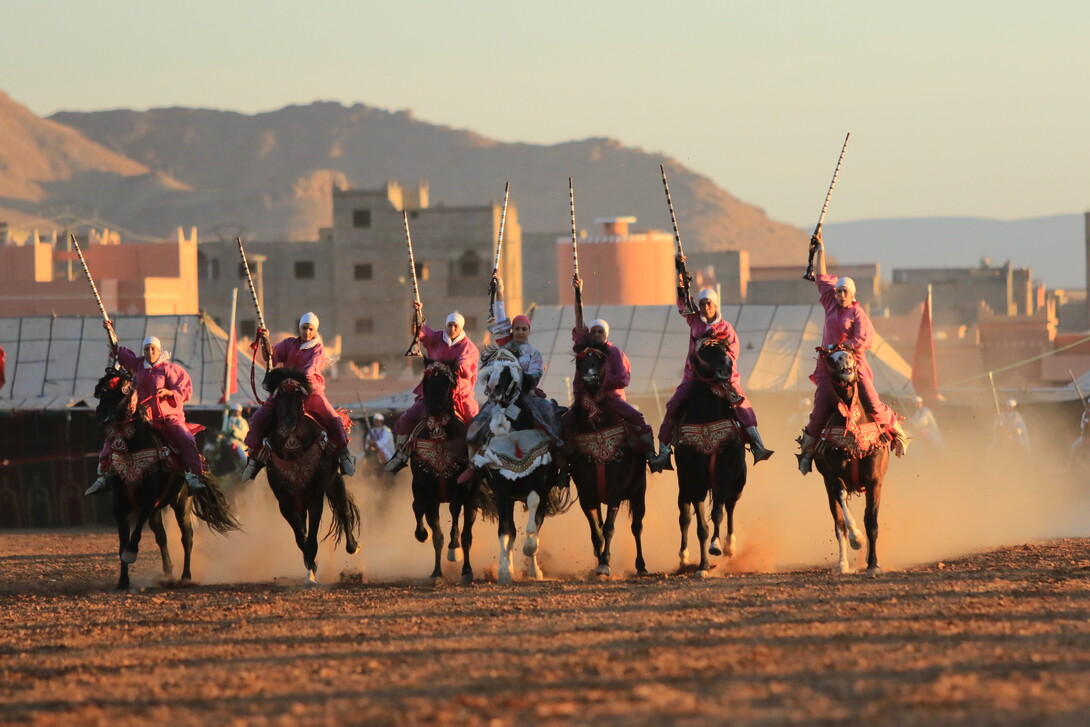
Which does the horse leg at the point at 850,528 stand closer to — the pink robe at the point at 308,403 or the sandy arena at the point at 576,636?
the sandy arena at the point at 576,636

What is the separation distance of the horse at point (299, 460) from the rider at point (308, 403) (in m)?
0.08

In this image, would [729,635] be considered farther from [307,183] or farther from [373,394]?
[307,183]

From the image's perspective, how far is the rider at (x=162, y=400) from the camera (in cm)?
1641

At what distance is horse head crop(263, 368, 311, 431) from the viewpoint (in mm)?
15602

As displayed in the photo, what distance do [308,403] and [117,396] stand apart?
5.35 feet

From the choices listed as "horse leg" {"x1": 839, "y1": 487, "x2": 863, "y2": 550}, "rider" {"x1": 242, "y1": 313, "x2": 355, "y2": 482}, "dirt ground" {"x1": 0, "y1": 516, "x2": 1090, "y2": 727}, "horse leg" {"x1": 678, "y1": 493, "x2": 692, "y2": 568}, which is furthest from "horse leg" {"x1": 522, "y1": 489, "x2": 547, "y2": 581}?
"horse leg" {"x1": 839, "y1": 487, "x2": 863, "y2": 550}

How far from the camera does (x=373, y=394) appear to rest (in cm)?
5366

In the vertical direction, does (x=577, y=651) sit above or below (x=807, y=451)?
below

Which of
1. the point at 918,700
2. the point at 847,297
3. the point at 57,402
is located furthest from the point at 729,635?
the point at 57,402

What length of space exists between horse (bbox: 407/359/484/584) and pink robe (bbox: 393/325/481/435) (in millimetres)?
126

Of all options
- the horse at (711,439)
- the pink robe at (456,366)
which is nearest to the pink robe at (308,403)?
the pink robe at (456,366)

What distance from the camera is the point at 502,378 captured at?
15.4m

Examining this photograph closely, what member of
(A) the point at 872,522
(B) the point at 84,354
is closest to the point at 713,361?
(A) the point at 872,522

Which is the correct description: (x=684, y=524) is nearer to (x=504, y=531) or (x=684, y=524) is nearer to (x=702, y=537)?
(x=702, y=537)
